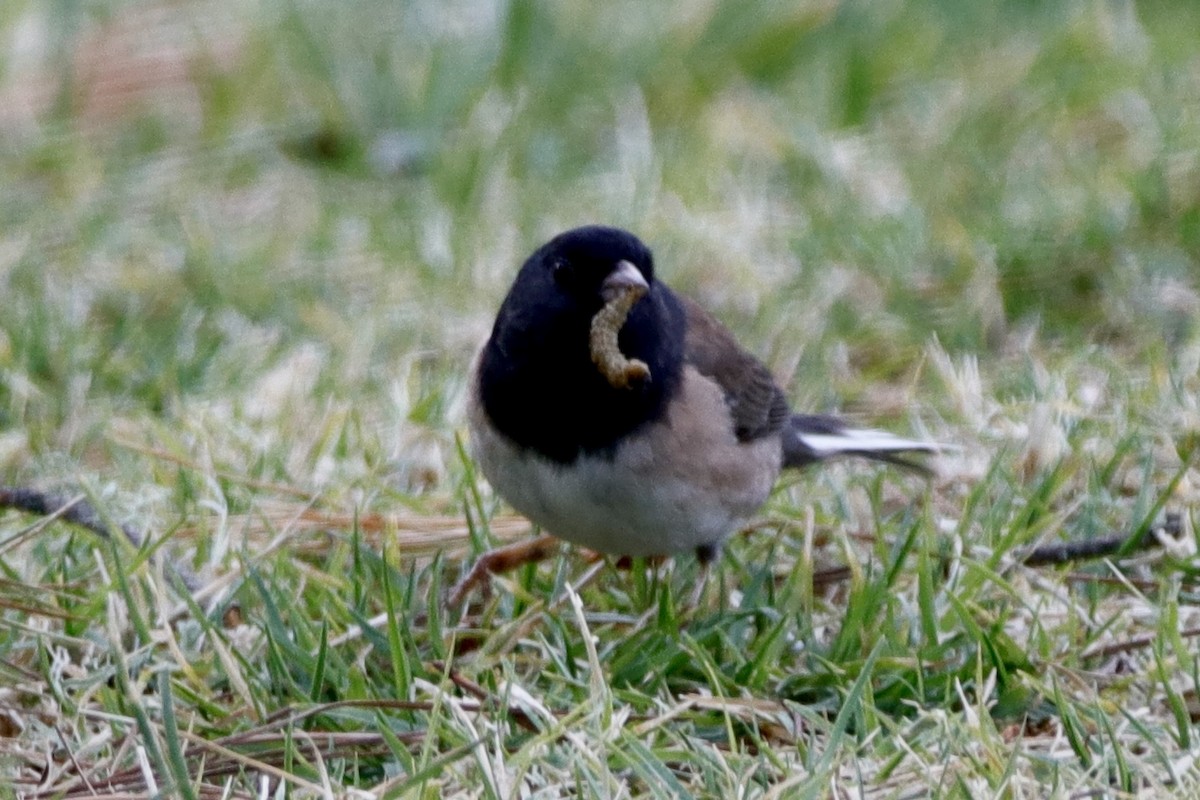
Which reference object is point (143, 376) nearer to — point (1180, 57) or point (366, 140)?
point (366, 140)

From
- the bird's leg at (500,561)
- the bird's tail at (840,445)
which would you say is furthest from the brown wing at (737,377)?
the bird's leg at (500,561)

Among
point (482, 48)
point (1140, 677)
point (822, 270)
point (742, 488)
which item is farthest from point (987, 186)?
point (1140, 677)

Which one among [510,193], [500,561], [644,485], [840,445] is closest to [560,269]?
[644,485]

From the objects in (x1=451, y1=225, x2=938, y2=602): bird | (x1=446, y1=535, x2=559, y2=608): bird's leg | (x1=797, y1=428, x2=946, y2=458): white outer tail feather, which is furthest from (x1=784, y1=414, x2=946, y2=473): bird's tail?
(x1=446, y1=535, x2=559, y2=608): bird's leg

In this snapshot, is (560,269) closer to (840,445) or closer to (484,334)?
(840,445)

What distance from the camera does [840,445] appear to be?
12.7 ft

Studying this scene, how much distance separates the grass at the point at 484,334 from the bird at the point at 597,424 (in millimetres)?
163

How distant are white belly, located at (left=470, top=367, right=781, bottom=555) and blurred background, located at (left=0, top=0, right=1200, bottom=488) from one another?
0.78m

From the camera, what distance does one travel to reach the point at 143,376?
4.55 meters

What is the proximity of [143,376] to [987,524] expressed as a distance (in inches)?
86.2

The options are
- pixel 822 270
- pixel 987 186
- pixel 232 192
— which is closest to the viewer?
pixel 822 270

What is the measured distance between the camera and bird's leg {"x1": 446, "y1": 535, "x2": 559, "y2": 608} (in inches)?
135

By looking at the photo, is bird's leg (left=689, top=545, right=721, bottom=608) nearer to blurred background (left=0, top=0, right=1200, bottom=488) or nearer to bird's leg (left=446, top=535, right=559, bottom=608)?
bird's leg (left=446, top=535, right=559, bottom=608)

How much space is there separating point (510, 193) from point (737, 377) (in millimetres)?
1918
